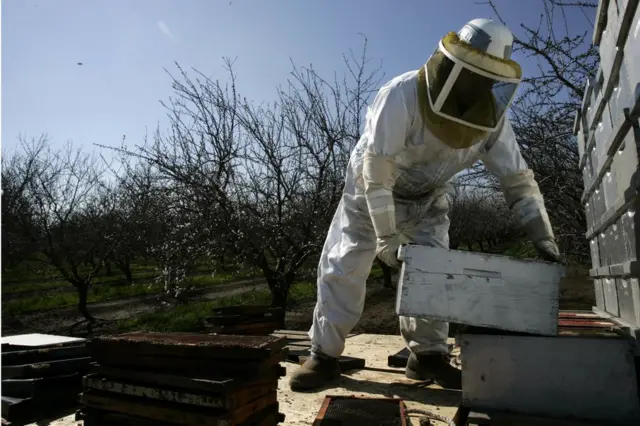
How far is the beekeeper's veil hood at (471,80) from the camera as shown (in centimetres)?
→ 230

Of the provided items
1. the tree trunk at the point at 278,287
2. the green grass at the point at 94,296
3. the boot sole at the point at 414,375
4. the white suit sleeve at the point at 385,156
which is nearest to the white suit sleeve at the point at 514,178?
the white suit sleeve at the point at 385,156

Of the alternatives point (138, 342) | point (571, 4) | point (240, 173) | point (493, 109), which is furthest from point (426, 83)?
point (240, 173)

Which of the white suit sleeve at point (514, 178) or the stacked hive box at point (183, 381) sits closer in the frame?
the stacked hive box at point (183, 381)

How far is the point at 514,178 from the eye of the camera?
284 centimetres

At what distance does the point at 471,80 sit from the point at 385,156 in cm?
56

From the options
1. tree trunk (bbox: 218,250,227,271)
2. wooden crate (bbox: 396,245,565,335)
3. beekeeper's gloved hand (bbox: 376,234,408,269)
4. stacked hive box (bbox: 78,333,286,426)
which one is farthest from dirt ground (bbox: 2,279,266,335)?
wooden crate (bbox: 396,245,565,335)

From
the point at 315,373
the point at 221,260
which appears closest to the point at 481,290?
the point at 315,373

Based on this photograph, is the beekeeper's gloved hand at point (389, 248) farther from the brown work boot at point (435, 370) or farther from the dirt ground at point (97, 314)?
the dirt ground at point (97, 314)

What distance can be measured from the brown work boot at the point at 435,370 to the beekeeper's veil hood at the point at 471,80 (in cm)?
132

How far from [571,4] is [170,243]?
5572mm

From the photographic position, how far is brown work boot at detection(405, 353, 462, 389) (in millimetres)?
2871

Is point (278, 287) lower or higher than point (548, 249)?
lower

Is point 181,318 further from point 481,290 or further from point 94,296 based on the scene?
point 481,290

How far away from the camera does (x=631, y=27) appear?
190cm
